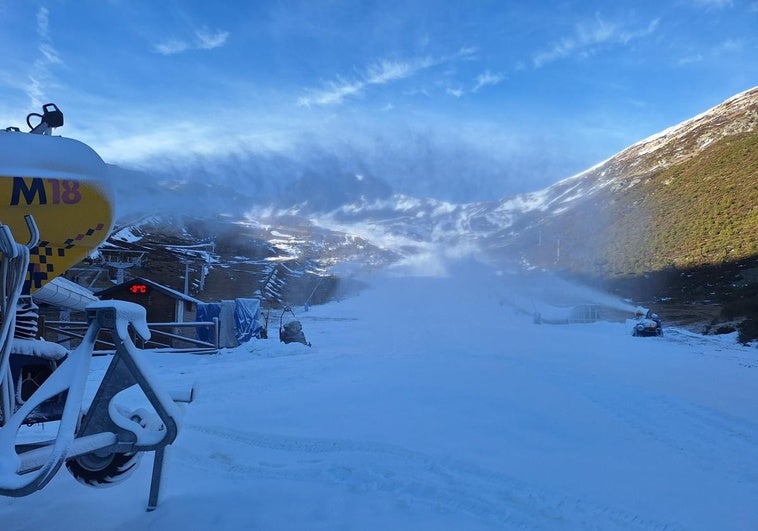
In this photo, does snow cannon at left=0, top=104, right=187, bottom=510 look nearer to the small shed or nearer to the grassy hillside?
the small shed

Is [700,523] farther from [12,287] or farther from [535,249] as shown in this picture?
[535,249]

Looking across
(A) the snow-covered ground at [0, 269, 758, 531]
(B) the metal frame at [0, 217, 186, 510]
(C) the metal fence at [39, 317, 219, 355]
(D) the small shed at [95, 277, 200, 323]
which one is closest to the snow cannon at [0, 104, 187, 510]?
(B) the metal frame at [0, 217, 186, 510]

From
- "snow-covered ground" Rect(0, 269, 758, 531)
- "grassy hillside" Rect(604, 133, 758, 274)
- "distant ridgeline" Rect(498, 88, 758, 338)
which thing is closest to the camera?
"snow-covered ground" Rect(0, 269, 758, 531)

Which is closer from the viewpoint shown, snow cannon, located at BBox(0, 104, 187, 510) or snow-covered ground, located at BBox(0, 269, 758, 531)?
snow cannon, located at BBox(0, 104, 187, 510)

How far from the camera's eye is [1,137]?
247cm

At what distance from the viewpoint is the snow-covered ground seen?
3197mm

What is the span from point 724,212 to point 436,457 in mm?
43059

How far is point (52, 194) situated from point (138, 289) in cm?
1747

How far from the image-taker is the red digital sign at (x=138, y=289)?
18453mm

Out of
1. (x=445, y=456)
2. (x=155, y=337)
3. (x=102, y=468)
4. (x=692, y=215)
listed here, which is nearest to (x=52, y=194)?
(x=102, y=468)

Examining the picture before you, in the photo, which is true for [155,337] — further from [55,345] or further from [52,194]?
[52,194]

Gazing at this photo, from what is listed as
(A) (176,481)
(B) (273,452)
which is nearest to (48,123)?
(A) (176,481)

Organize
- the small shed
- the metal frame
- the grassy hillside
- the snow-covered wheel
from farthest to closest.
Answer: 1. the grassy hillside
2. the small shed
3. the snow-covered wheel
4. the metal frame

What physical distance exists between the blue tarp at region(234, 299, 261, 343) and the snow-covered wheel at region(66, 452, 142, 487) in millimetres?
15814
